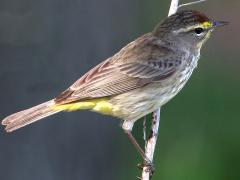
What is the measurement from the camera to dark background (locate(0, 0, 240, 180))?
10617 mm

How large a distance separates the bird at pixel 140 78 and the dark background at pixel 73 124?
4.19 feet

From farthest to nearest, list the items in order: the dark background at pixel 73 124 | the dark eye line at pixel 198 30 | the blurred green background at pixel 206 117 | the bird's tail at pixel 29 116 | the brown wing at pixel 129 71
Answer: the blurred green background at pixel 206 117 → the dark background at pixel 73 124 → the dark eye line at pixel 198 30 → the brown wing at pixel 129 71 → the bird's tail at pixel 29 116

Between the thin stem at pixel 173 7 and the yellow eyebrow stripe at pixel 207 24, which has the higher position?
the thin stem at pixel 173 7

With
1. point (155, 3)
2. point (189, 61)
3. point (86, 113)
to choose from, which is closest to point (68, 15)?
point (86, 113)

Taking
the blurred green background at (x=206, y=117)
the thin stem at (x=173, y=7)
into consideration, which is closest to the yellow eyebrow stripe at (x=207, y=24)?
the thin stem at (x=173, y=7)

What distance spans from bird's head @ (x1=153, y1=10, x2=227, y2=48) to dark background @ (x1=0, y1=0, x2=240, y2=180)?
148 centimetres

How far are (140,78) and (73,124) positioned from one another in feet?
5.60

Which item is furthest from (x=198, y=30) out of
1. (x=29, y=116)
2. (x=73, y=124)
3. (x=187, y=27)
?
(x=73, y=124)

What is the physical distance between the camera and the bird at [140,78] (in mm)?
9180

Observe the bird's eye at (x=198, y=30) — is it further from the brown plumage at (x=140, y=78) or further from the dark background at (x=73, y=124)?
the dark background at (x=73, y=124)

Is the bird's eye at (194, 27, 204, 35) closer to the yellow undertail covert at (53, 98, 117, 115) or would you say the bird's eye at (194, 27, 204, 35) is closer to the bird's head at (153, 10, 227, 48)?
the bird's head at (153, 10, 227, 48)

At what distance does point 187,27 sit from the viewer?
9.46 meters

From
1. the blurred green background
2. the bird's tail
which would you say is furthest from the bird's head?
the blurred green background

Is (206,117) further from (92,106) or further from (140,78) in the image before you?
(92,106)
